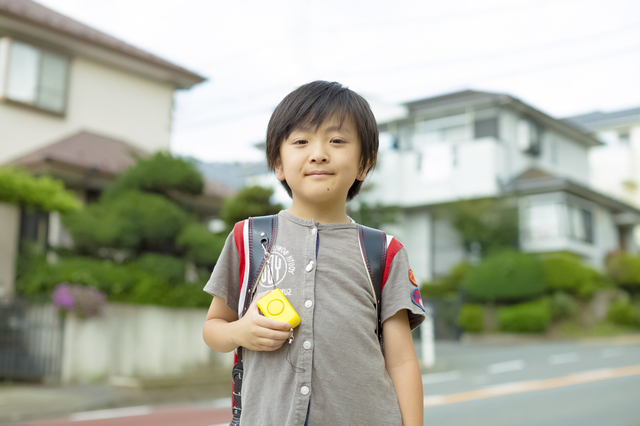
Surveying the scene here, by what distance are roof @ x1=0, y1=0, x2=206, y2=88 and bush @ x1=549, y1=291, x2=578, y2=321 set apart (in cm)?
1345

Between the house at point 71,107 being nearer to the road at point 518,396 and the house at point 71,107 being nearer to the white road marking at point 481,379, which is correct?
the road at point 518,396

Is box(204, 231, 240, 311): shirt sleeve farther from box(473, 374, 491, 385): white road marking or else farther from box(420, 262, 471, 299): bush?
box(420, 262, 471, 299): bush

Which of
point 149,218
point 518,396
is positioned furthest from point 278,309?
point 149,218

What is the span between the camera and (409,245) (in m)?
26.9

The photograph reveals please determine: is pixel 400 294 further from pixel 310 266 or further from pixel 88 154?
pixel 88 154

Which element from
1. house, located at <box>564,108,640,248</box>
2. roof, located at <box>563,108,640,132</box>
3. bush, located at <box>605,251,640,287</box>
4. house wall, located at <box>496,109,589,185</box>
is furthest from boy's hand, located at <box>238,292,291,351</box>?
house, located at <box>564,108,640,248</box>

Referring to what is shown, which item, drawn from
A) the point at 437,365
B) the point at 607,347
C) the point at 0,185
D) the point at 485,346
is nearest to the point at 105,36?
the point at 0,185

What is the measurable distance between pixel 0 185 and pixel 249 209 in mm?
4211

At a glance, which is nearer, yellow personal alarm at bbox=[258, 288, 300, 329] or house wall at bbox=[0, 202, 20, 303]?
yellow personal alarm at bbox=[258, 288, 300, 329]

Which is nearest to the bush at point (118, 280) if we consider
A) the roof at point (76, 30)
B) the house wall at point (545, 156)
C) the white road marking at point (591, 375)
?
the roof at point (76, 30)

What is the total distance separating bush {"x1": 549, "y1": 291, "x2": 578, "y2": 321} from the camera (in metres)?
20.7

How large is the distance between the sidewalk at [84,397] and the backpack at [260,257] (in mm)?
6624

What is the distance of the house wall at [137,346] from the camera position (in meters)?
9.91

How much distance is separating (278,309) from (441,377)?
10.6 meters
